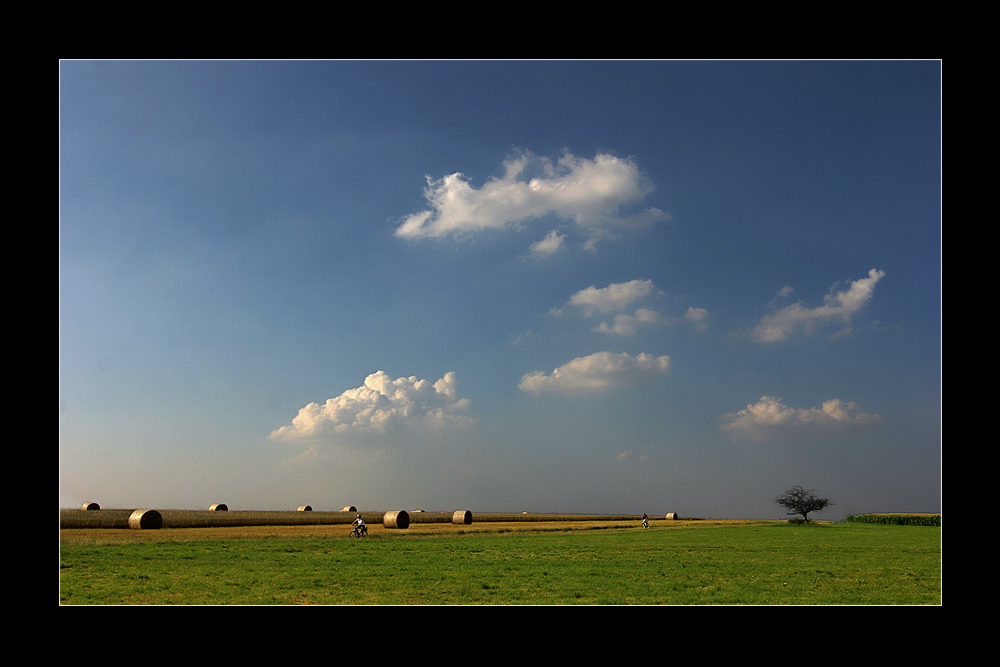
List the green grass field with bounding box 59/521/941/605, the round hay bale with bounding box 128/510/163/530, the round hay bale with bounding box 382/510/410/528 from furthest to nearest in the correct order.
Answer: the round hay bale with bounding box 382/510/410/528
the round hay bale with bounding box 128/510/163/530
the green grass field with bounding box 59/521/941/605

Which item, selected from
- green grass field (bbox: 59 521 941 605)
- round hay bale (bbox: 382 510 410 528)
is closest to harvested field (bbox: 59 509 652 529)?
round hay bale (bbox: 382 510 410 528)

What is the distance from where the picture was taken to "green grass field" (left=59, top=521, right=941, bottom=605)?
1684 cm

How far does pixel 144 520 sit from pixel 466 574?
93.2 ft

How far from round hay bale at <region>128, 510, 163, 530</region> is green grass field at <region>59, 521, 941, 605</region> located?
7253 mm

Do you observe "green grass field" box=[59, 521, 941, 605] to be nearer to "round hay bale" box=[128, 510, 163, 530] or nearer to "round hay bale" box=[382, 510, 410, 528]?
"round hay bale" box=[128, 510, 163, 530]

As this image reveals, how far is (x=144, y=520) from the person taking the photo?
128ft

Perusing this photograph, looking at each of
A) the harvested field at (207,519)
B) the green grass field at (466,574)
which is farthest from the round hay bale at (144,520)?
the green grass field at (466,574)

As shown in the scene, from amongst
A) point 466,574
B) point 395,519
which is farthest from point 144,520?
point 466,574

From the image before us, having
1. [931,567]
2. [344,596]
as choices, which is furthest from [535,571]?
[931,567]

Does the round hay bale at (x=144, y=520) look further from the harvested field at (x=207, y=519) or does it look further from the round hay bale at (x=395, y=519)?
the round hay bale at (x=395, y=519)

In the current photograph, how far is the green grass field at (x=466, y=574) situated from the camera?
663 inches

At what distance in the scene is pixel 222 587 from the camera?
17.5 m

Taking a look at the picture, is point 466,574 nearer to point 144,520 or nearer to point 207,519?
point 144,520

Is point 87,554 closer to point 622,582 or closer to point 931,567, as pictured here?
point 622,582
